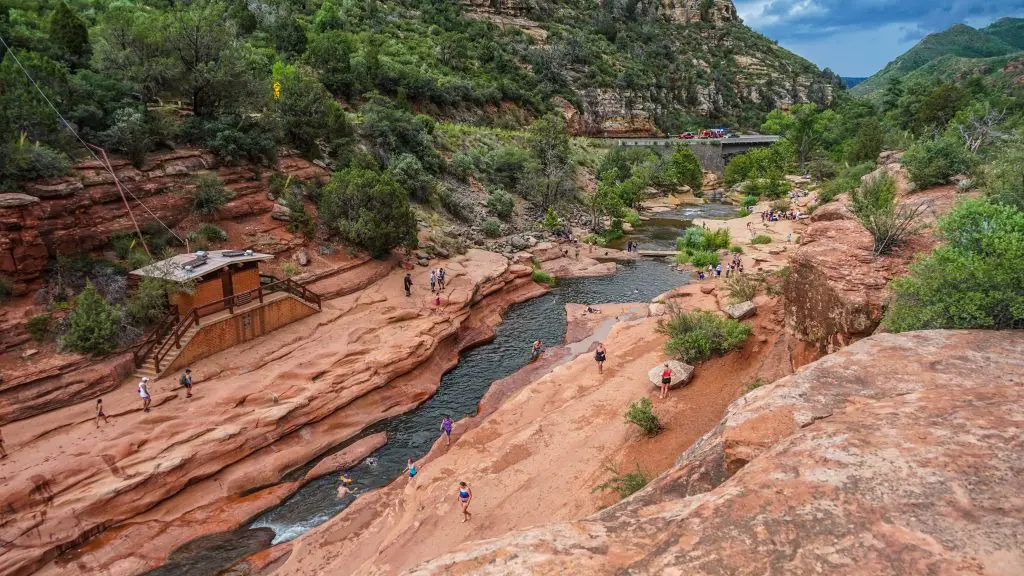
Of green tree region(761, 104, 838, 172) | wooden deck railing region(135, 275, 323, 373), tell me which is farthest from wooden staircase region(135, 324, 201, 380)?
green tree region(761, 104, 838, 172)

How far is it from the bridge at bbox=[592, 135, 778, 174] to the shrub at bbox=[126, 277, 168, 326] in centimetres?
6998

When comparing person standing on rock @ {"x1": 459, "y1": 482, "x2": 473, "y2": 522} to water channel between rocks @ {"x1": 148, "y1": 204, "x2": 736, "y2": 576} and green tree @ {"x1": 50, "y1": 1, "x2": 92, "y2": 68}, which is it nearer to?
water channel between rocks @ {"x1": 148, "y1": 204, "x2": 736, "y2": 576}

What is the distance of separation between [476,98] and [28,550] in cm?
6647

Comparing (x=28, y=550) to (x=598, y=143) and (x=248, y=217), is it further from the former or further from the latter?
(x=598, y=143)

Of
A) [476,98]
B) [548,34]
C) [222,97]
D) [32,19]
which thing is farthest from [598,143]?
[32,19]

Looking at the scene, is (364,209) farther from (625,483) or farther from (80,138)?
(625,483)

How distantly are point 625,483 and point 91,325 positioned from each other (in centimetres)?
1917

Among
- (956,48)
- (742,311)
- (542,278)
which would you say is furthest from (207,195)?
(956,48)

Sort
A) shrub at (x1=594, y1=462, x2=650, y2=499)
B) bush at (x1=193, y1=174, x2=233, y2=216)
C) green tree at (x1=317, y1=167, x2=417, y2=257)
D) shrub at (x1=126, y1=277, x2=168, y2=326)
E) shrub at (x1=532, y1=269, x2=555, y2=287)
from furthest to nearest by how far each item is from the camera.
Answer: shrub at (x1=532, y1=269, x2=555, y2=287) < green tree at (x1=317, y1=167, x2=417, y2=257) < bush at (x1=193, y1=174, x2=233, y2=216) < shrub at (x1=126, y1=277, x2=168, y2=326) < shrub at (x1=594, y1=462, x2=650, y2=499)

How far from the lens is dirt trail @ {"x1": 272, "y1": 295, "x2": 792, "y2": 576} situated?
13102 millimetres

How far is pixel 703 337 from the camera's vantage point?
18141mm

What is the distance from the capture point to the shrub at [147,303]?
777 inches

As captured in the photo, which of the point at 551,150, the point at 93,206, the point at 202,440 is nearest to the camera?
the point at 202,440

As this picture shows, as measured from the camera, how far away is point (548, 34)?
3905 inches
